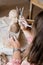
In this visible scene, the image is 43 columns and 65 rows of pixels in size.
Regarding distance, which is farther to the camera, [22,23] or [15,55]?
[22,23]

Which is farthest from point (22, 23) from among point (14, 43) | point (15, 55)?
point (15, 55)

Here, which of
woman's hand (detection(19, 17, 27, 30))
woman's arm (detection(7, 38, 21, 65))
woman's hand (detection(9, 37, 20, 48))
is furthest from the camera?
woman's hand (detection(19, 17, 27, 30))

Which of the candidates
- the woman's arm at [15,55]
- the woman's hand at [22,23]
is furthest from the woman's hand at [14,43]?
the woman's hand at [22,23]

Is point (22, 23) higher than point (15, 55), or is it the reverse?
point (22, 23)

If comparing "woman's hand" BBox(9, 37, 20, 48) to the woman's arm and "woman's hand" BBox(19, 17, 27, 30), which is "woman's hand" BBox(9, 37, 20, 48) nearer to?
the woman's arm

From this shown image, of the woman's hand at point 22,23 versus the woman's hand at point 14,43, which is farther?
the woman's hand at point 22,23

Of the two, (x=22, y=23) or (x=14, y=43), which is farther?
(x=22, y=23)

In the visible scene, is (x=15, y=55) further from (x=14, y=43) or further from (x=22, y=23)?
(x=22, y=23)

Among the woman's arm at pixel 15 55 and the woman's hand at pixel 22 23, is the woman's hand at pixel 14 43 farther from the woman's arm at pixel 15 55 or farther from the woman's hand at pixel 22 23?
the woman's hand at pixel 22 23

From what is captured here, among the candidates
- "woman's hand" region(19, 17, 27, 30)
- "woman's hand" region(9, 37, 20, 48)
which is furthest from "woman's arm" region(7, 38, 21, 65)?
"woman's hand" region(19, 17, 27, 30)

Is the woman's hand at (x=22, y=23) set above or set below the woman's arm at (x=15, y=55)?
above

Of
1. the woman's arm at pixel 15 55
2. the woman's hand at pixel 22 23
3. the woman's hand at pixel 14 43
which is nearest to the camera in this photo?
the woman's arm at pixel 15 55

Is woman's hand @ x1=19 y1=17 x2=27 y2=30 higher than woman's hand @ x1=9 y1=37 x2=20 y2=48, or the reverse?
woman's hand @ x1=19 y1=17 x2=27 y2=30

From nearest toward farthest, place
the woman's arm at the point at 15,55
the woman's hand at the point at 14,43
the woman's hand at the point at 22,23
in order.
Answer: the woman's arm at the point at 15,55 < the woman's hand at the point at 14,43 < the woman's hand at the point at 22,23
